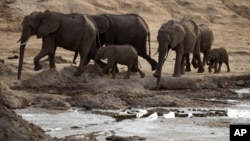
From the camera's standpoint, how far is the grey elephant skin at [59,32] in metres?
17.9

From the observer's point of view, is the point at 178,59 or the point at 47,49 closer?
the point at 47,49

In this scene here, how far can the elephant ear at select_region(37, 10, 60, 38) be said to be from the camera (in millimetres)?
17995

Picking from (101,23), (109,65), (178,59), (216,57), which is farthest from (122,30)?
(216,57)

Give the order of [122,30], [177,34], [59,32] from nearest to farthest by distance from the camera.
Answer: [59,32] → [177,34] → [122,30]

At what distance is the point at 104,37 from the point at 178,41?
6.88 ft

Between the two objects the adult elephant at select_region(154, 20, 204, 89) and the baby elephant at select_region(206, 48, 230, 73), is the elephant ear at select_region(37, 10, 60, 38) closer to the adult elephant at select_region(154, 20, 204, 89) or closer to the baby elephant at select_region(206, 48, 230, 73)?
the adult elephant at select_region(154, 20, 204, 89)

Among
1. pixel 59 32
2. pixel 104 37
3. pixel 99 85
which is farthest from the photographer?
pixel 104 37

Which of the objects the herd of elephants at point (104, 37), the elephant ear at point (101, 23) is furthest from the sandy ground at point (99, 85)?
the elephant ear at point (101, 23)

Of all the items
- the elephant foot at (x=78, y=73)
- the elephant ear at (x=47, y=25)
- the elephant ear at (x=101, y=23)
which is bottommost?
the elephant foot at (x=78, y=73)

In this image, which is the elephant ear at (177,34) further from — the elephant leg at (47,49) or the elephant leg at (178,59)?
the elephant leg at (47,49)

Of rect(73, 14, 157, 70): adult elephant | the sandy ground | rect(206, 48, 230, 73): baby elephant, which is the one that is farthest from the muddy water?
rect(206, 48, 230, 73): baby elephant

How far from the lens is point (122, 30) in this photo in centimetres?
2028

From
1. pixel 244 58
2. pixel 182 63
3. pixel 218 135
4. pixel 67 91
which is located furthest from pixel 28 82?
pixel 244 58

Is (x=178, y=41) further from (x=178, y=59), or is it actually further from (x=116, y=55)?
(x=116, y=55)
